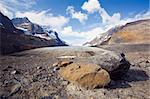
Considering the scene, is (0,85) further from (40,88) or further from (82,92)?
(82,92)

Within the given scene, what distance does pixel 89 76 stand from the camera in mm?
7375

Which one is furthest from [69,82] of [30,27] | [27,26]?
[27,26]

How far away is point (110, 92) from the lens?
23.8ft

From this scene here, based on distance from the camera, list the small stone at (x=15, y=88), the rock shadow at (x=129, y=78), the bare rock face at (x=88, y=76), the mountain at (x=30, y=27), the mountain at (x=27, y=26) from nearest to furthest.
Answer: the small stone at (x=15, y=88), the bare rock face at (x=88, y=76), the rock shadow at (x=129, y=78), the mountain at (x=30, y=27), the mountain at (x=27, y=26)

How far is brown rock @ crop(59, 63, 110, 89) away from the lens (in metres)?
7.32

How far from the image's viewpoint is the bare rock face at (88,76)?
732 centimetres

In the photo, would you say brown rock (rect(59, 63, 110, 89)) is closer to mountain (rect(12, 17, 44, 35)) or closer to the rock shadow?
the rock shadow

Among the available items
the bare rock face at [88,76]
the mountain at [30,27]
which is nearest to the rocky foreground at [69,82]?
the bare rock face at [88,76]

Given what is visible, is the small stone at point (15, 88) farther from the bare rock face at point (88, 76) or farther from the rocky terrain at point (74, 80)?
the bare rock face at point (88, 76)

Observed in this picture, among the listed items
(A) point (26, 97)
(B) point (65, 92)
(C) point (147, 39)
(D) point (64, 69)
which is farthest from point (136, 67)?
(C) point (147, 39)

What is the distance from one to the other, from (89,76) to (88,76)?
28 millimetres

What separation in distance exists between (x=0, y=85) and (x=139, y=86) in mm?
4163

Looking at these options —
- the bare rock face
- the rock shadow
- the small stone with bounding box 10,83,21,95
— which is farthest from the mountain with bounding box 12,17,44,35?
the small stone with bounding box 10,83,21,95

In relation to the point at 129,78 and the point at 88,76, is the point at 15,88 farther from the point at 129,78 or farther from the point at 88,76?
the point at 129,78
